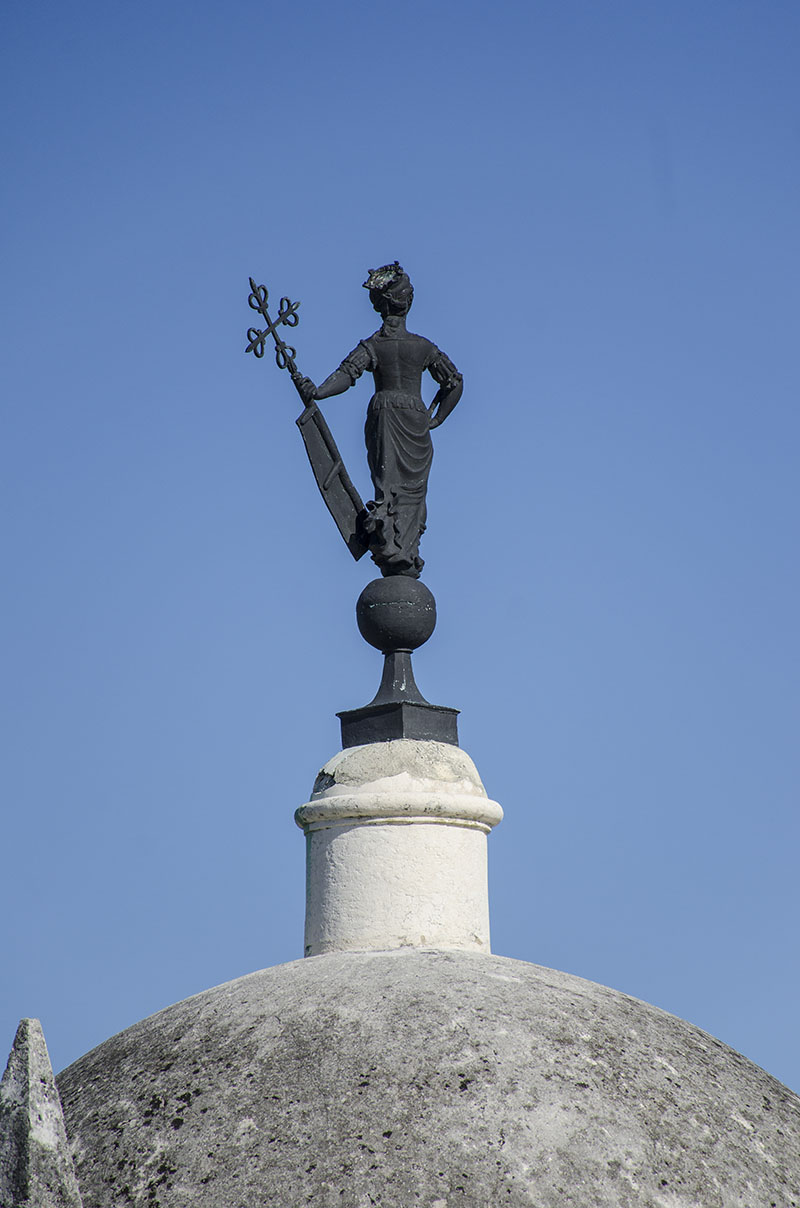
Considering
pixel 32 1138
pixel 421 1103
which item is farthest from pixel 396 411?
pixel 32 1138

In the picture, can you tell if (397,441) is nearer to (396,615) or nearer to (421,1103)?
(396,615)

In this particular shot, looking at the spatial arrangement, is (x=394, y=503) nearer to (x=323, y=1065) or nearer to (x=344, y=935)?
(x=344, y=935)

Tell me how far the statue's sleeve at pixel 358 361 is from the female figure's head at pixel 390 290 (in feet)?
0.96

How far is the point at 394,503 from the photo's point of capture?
888 cm

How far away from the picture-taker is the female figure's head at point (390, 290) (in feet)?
30.6

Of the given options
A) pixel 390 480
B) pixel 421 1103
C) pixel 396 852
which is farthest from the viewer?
pixel 390 480

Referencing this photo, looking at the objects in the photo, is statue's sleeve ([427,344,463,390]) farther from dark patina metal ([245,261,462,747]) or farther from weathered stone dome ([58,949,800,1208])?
weathered stone dome ([58,949,800,1208])

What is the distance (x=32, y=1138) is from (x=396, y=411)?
4.86 m

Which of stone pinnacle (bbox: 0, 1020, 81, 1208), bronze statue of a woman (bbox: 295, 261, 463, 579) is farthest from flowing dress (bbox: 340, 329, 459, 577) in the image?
stone pinnacle (bbox: 0, 1020, 81, 1208)

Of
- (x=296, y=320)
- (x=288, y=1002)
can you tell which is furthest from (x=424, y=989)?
(x=296, y=320)

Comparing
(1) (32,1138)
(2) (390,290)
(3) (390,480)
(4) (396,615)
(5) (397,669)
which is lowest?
(1) (32,1138)

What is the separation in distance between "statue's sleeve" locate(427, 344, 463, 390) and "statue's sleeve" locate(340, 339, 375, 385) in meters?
0.39

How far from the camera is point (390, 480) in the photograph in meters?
8.88

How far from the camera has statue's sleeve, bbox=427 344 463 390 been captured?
9367 millimetres
